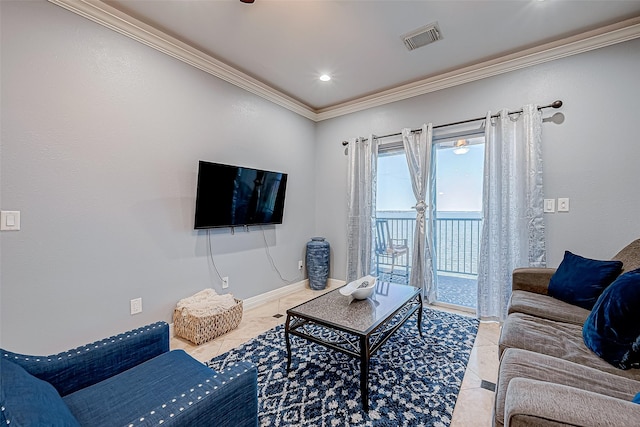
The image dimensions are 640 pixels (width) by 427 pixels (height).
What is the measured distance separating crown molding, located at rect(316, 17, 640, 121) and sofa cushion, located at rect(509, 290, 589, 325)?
2282 millimetres

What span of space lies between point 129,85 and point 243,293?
7.67 feet

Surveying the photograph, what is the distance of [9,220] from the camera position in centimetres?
179

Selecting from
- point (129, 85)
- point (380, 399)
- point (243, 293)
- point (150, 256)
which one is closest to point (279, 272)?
point (243, 293)

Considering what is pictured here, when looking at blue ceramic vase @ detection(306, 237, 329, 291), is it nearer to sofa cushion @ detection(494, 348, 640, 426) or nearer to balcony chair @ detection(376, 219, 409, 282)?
balcony chair @ detection(376, 219, 409, 282)

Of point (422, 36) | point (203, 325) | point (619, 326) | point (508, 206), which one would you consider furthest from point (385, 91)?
point (203, 325)

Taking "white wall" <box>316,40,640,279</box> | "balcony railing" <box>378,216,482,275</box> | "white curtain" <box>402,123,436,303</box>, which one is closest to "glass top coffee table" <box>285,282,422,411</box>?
"white curtain" <box>402,123,436,303</box>

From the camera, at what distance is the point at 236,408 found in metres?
1.07

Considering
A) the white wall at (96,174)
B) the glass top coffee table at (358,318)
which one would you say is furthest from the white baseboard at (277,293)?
the glass top coffee table at (358,318)

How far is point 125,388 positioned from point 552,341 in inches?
84.0

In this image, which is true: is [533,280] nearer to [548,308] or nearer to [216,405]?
[548,308]

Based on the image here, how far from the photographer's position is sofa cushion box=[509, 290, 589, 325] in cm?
178

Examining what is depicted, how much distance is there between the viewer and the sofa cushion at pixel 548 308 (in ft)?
5.85

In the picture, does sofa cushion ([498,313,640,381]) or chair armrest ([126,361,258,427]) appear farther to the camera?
sofa cushion ([498,313,640,381])

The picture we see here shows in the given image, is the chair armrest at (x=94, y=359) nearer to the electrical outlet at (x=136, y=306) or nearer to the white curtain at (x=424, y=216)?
the electrical outlet at (x=136, y=306)
